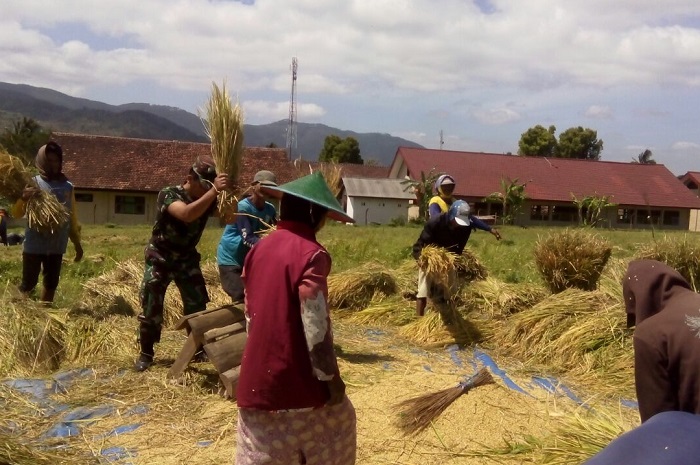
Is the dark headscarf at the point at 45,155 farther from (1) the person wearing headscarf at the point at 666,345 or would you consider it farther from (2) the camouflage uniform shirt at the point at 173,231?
(1) the person wearing headscarf at the point at 666,345

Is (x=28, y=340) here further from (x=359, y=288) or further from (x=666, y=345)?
(x=666, y=345)

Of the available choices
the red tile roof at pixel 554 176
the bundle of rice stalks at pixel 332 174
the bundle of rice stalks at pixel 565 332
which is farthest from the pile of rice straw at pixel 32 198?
the red tile roof at pixel 554 176

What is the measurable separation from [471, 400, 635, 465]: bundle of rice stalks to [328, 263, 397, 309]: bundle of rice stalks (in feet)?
14.7

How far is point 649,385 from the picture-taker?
6.93 ft

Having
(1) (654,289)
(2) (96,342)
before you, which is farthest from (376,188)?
(1) (654,289)

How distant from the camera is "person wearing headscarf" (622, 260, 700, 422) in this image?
6.53 feet

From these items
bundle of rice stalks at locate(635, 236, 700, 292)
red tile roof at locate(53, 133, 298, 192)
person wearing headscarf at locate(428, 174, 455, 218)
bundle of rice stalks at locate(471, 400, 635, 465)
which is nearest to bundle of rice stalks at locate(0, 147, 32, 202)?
person wearing headscarf at locate(428, 174, 455, 218)

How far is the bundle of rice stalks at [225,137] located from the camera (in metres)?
4.69

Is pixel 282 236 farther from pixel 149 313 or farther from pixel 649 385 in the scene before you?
pixel 149 313

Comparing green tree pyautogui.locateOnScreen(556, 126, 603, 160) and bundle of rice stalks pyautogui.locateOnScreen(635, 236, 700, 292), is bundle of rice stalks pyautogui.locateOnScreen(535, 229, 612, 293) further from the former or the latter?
green tree pyautogui.locateOnScreen(556, 126, 603, 160)

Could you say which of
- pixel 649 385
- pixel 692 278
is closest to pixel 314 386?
pixel 649 385

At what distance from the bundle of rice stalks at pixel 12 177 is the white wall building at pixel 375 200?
32.8m

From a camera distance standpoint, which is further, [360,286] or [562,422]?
[360,286]

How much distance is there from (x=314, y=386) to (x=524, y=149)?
55995mm
